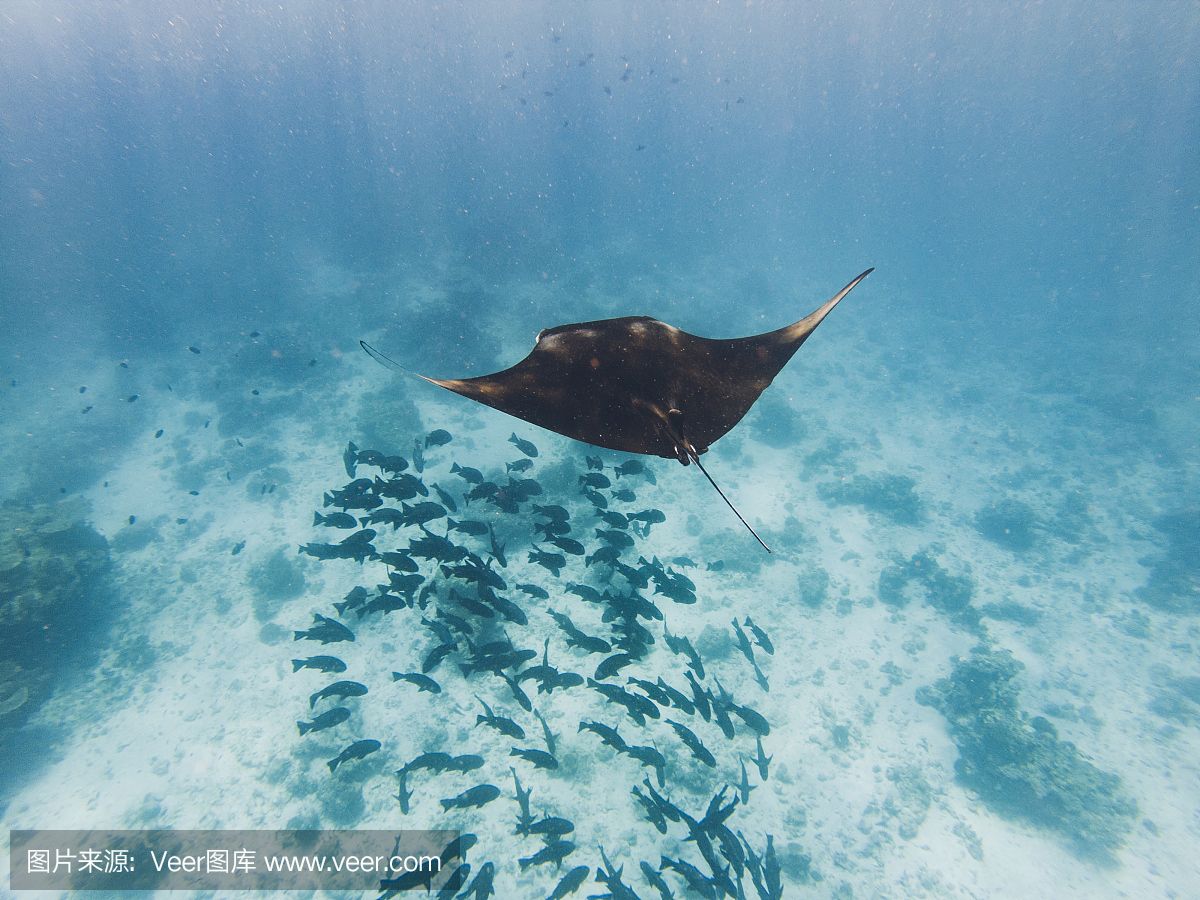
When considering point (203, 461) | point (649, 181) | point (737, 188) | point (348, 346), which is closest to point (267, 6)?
point (649, 181)

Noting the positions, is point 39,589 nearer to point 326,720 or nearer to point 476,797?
point 326,720

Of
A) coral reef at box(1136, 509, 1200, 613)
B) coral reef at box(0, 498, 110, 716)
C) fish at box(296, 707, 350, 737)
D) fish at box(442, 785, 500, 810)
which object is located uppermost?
fish at box(442, 785, 500, 810)

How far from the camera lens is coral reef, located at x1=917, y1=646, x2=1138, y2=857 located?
9.91 meters

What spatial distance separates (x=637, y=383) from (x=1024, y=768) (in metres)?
13.7

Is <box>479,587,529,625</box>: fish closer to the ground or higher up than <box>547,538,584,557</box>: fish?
closer to the ground

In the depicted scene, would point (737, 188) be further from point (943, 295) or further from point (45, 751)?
point (45, 751)

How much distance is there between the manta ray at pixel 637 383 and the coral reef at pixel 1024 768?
458 inches

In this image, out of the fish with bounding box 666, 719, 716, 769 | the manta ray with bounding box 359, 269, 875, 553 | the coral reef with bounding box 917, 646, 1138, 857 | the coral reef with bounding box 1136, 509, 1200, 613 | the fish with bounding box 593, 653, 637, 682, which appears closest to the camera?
the manta ray with bounding box 359, 269, 875, 553

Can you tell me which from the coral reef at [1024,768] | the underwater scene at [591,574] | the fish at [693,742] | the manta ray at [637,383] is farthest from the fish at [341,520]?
the coral reef at [1024,768]

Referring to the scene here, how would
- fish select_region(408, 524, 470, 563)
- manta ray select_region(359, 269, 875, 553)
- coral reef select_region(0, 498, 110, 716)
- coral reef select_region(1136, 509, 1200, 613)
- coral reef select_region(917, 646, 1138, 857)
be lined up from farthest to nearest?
coral reef select_region(1136, 509, 1200, 613), coral reef select_region(0, 498, 110, 716), coral reef select_region(917, 646, 1138, 857), fish select_region(408, 524, 470, 563), manta ray select_region(359, 269, 875, 553)

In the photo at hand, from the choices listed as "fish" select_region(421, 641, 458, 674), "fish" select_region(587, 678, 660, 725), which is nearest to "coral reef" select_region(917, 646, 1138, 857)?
"fish" select_region(587, 678, 660, 725)

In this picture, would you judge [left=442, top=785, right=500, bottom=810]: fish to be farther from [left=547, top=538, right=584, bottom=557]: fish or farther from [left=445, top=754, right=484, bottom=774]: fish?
[left=547, top=538, right=584, bottom=557]: fish

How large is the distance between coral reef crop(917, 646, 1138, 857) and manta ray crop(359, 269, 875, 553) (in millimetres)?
11631

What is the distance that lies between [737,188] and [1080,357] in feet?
245
